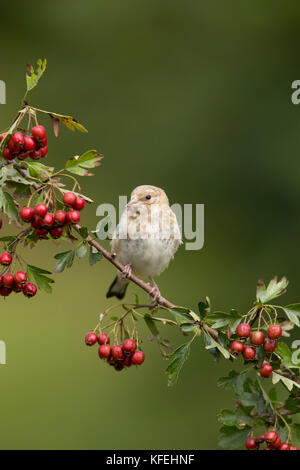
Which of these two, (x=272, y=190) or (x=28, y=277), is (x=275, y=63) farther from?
(x=28, y=277)

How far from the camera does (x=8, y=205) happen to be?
2076mm

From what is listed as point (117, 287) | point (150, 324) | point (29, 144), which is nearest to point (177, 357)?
point (150, 324)

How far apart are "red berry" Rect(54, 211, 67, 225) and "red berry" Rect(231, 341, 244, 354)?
0.65 m

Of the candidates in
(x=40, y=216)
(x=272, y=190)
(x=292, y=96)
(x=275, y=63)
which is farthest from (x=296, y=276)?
(x=40, y=216)

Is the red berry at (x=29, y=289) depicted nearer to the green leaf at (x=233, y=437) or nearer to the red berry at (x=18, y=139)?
the red berry at (x=18, y=139)

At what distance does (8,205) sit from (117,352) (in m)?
0.64

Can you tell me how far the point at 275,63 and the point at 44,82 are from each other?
2132 mm

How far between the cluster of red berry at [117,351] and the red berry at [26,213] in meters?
0.49

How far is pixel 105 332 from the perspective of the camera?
96.9 inches

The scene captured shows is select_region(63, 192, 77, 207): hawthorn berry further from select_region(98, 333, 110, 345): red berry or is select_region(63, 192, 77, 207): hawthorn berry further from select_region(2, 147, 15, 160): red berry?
select_region(98, 333, 110, 345): red berry

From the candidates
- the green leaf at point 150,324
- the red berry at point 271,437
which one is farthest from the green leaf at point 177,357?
the red berry at point 271,437

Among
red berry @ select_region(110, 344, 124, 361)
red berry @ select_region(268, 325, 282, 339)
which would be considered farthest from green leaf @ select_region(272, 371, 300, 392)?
red berry @ select_region(110, 344, 124, 361)

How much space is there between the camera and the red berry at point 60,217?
6.72 feet

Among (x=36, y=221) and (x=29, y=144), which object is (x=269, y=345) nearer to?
(x=36, y=221)
